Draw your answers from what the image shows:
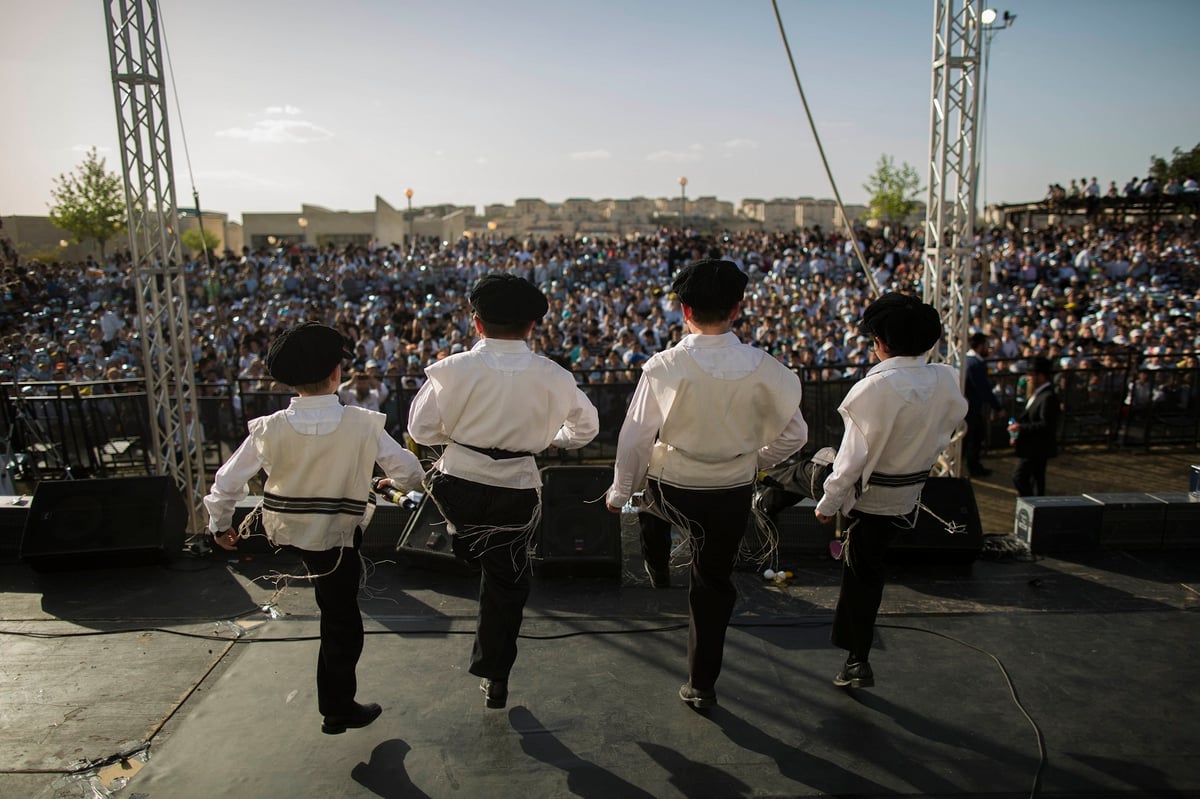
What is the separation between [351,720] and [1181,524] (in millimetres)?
5496

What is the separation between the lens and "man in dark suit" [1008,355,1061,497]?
643cm

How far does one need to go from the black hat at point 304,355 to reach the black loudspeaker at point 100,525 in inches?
119

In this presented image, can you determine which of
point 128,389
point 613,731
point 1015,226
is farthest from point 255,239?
point 613,731

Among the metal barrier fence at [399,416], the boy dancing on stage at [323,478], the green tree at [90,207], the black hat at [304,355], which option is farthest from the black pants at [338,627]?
the green tree at [90,207]

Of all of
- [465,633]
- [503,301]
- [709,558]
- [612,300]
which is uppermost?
[503,301]

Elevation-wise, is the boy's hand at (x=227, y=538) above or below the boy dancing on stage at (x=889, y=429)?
below

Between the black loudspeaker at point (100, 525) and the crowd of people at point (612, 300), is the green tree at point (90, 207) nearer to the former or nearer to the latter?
the crowd of people at point (612, 300)

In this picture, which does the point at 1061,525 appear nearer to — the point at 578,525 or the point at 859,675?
the point at 859,675

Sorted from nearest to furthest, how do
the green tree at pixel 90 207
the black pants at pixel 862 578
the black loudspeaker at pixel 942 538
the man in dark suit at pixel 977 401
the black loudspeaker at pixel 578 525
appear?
the black pants at pixel 862 578, the black loudspeaker at pixel 578 525, the black loudspeaker at pixel 942 538, the man in dark suit at pixel 977 401, the green tree at pixel 90 207

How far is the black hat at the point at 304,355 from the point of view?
2830mm

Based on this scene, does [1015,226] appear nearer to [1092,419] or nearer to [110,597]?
[1092,419]

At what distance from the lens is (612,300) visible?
17875 millimetres

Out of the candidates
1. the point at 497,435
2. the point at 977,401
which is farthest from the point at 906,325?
the point at 977,401

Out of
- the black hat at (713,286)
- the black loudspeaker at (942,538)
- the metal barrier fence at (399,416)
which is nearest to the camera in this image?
the black hat at (713,286)
